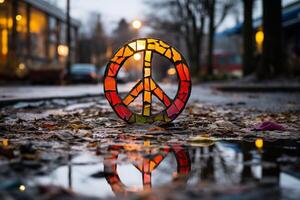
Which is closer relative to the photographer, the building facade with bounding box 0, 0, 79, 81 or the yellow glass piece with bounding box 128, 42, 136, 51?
the yellow glass piece with bounding box 128, 42, 136, 51

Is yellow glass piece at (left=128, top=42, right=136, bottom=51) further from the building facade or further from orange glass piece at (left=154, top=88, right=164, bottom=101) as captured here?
the building facade

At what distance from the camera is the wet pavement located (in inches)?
112

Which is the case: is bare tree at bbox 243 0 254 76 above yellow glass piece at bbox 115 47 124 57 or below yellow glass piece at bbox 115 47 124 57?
above

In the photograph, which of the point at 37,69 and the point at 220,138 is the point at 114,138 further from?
the point at 37,69

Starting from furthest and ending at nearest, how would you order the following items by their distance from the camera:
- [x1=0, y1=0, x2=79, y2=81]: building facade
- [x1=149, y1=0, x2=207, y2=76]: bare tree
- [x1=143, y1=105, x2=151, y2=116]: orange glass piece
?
[x1=149, y1=0, x2=207, y2=76]: bare tree
[x1=0, y1=0, x2=79, y2=81]: building facade
[x1=143, y1=105, x2=151, y2=116]: orange glass piece

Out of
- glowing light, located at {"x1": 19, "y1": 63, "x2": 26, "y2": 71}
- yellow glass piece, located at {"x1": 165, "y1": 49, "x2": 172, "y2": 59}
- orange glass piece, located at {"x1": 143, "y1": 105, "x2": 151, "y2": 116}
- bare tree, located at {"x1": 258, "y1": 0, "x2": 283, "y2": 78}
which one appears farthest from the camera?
glowing light, located at {"x1": 19, "y1": 63, "x2": 26, "y2": 71}

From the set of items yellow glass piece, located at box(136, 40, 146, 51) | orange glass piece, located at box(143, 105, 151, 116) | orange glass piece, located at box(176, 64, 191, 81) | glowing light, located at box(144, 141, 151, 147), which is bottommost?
glowing light, located at box(144, 141, 151, 147)

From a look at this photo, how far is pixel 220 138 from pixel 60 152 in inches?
71.3

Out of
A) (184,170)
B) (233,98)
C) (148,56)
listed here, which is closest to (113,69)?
(148,56)

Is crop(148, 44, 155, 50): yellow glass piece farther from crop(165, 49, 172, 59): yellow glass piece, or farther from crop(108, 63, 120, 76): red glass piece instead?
crop(108, 63, 120, 76): red glass piece

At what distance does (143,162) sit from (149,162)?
5cm

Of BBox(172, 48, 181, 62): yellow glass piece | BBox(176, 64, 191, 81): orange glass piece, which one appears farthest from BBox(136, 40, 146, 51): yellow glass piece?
BBox(176, 64, 191, 81): orange glass piece

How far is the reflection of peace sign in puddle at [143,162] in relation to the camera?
3137 mm

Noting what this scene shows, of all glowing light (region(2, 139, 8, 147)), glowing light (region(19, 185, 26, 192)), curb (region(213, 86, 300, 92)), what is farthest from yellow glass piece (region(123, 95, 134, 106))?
curb (region(213, 86, 300, 92))
